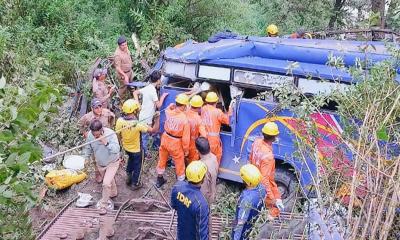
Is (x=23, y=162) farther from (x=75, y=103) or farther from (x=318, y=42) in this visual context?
(x=75, y=103)

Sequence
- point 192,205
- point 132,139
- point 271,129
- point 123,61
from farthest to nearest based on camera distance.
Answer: point 123,61 < point 132,139 < point 271,129 < point 192,205

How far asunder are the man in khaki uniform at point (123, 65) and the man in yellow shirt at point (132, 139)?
5.63ft

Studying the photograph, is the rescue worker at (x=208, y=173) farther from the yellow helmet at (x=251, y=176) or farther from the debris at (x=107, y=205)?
the debris at (x=107, y=205)

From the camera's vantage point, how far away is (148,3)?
13.0 meters

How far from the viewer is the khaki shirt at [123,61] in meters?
9.63

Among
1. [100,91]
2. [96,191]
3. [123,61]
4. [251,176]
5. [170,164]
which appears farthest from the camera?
[123,61]

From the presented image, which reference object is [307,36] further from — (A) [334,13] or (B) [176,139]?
(A) [334,13]

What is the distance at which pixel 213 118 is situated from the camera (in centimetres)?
778

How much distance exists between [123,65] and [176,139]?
251 centimetres

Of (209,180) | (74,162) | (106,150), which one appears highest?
(209,180)

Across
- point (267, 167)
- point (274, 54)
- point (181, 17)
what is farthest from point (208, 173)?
point (181, 17)

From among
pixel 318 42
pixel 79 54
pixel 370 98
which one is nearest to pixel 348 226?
pixel 370 98

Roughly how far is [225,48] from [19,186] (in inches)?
222

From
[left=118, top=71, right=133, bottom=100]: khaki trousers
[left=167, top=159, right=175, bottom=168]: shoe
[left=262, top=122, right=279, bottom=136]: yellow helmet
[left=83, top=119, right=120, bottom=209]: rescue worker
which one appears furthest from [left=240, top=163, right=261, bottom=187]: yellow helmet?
[left=118, top=71, right=133, bottom=100]: khaki trousers
